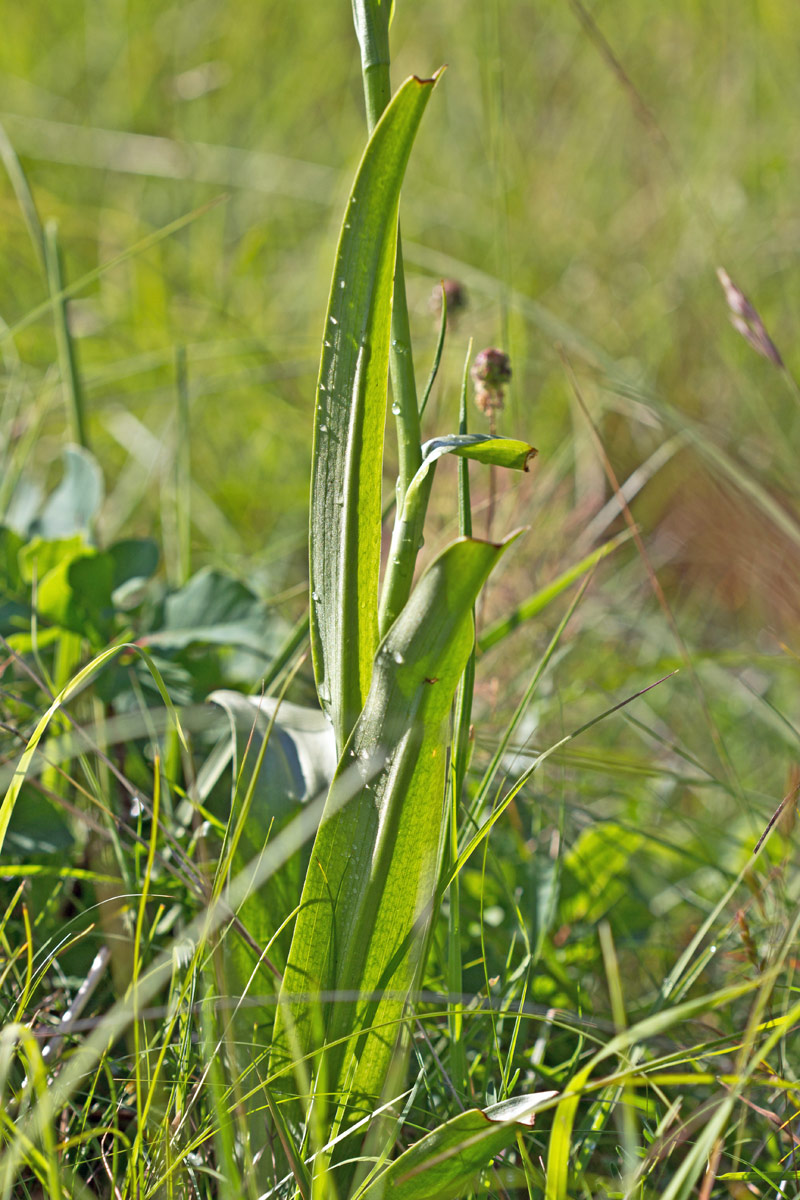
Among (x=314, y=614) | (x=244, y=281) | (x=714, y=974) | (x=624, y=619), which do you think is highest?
(x=244, y=281)

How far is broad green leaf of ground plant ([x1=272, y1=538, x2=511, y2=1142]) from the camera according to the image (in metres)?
0.46

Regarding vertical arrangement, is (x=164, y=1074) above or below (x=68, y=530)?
below

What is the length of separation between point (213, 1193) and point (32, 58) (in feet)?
9.10

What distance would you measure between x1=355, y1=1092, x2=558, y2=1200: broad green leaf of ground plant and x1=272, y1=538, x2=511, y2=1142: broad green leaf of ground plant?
0.16 ft

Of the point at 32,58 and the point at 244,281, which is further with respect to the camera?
the point at 32,58

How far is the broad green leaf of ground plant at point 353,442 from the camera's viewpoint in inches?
19.0

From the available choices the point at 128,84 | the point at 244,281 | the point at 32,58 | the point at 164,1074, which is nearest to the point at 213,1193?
the point at 164,1074

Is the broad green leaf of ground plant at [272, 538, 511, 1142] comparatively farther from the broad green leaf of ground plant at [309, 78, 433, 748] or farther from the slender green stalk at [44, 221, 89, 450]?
the slender green stalk at [44, 221, 89, 450]

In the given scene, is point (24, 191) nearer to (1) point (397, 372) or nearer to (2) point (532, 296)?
→ (1) point (397, 372)

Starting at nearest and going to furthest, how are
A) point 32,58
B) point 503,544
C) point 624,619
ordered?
point 503,544 → point 624,619 → point 32,58

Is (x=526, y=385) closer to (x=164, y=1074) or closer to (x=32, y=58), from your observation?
(x=164, y=1074)

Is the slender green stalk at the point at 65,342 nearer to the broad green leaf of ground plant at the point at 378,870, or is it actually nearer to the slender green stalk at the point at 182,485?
the slender green stalk at the point at 182,485

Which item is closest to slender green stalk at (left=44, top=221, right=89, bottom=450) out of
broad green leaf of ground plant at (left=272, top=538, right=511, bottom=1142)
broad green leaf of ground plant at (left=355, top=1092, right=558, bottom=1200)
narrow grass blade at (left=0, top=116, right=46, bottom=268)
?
narrow grass blade at (left=0, top=116, right=46, bottom=268)

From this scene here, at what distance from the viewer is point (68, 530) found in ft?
2.89
